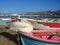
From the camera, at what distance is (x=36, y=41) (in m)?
8.62

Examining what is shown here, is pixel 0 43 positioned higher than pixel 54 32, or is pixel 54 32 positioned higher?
pixel 54 32

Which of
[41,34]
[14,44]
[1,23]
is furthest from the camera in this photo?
[1,23]

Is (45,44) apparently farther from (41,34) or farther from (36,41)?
(41,34)

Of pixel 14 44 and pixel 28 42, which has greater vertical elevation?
pixel 28 42

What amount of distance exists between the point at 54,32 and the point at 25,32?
9.87 ft

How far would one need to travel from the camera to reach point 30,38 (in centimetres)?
870

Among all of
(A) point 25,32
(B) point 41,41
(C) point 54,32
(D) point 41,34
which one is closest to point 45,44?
(B) point 41,41

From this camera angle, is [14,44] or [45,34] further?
[14,44]

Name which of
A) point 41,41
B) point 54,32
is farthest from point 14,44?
point 41,41

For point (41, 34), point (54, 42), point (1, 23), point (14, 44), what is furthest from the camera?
point (1, 23)

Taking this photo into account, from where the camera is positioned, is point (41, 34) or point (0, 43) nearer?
point (41, 34)

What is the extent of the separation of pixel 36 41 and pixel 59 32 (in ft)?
11.0

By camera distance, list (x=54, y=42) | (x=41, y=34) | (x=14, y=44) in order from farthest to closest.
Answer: (x=14, y=44), (x=41, y=34), (x=54, y=42)

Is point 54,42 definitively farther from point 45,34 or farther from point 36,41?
point 45,34
